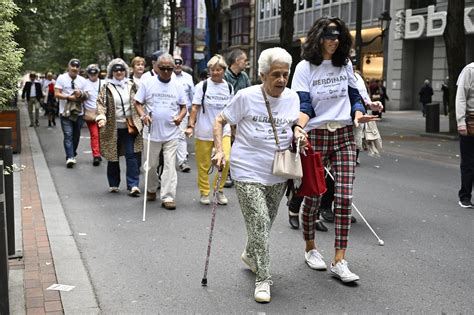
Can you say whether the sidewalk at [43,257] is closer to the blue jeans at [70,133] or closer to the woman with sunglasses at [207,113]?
the blue jeans at [70,133]

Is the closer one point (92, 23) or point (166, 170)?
point (166, 170)

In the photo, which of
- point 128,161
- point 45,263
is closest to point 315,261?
point 45,263

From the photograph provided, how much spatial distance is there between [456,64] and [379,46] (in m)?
19.0

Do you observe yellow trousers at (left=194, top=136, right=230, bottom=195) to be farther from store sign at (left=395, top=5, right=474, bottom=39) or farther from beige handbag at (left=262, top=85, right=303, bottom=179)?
store sign at (left=395, top=5, right=474, bottom=39)

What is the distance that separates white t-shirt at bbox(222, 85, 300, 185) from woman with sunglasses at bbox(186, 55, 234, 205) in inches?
136

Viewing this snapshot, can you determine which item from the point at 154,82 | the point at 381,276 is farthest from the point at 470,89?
the point at 154,82

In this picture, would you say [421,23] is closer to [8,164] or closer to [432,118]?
[432,118]

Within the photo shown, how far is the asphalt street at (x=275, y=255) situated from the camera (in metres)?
4.46

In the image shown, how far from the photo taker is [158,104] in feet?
26.0

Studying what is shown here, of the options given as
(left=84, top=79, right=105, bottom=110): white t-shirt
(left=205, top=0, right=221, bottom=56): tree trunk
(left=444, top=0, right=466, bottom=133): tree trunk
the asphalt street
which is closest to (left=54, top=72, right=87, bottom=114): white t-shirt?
(left=84, top=79, right=105, bottom=110): white t-shirt

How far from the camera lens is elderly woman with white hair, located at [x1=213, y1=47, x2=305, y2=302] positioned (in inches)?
176

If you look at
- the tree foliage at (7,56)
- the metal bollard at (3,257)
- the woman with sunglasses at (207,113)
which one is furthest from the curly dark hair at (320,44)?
the woman with sunglasses at (207,113)

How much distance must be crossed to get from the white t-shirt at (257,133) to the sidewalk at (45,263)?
147cm

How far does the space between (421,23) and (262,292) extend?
29.0 metres
